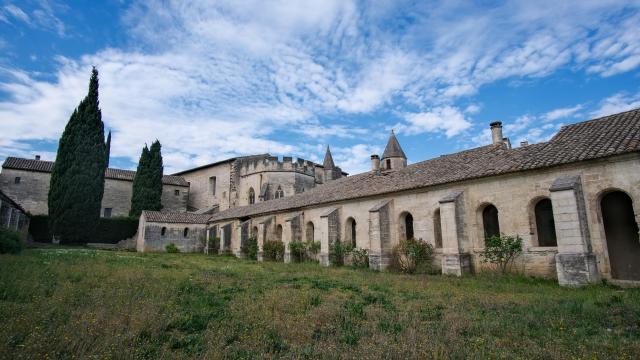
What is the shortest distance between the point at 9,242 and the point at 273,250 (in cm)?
1530

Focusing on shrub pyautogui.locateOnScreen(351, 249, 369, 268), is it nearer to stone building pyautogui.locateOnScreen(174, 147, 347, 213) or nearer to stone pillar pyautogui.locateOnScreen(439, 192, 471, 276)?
stone pillar pyautogui.locateOnScreen(439, 192, 471, 276)

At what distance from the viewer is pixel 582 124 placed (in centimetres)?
1631

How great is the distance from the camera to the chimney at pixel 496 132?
19.4 metres

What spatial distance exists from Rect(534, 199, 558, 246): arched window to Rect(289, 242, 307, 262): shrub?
14033mm

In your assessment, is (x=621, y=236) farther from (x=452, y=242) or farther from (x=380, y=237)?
(x=380, y=237)

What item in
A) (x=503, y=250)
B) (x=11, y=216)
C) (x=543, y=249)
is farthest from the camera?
(x=11, y=216)

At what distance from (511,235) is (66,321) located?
1510 centimetres

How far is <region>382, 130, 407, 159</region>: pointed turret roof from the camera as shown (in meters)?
26.9

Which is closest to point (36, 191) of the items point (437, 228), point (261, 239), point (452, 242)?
point (261, 239)

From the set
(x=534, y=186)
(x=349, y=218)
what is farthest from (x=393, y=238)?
(x=534, y=186)

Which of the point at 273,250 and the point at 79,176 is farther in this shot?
the point at 79,176

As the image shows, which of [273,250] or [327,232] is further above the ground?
[327,232]

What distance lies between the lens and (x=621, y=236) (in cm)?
1413

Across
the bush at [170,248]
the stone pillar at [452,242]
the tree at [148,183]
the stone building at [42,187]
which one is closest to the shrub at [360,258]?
the stone pillar at [452,242]
